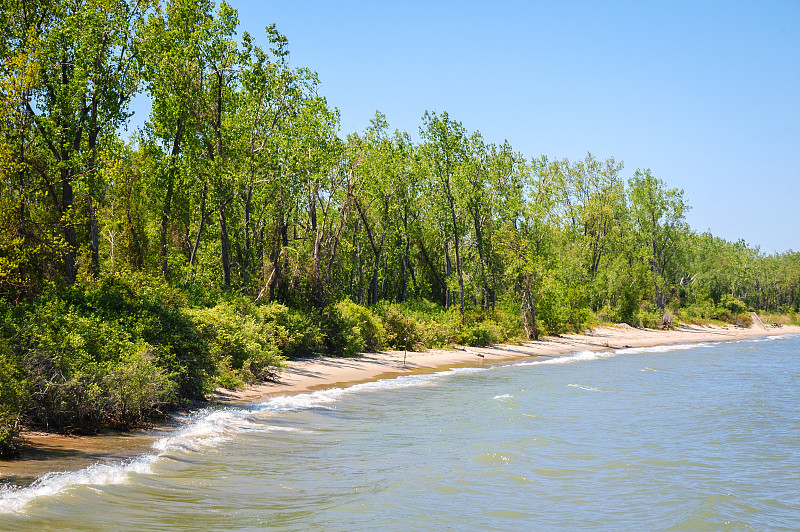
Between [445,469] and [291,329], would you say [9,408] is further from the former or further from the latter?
[291,329]

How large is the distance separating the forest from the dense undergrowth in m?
0.05

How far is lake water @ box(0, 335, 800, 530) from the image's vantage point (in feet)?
30.4

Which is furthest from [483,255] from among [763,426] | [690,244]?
[690,244]

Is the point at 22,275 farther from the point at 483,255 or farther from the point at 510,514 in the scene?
the point at 483,255

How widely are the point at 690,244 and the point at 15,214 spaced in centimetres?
8322

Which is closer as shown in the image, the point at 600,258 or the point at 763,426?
the point at 763,426

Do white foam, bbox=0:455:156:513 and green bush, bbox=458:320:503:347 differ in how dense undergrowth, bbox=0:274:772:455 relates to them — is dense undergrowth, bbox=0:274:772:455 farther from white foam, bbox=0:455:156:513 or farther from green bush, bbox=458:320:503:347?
green bush, bbox=458:320:503:347

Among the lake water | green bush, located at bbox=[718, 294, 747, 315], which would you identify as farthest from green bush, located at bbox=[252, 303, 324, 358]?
green bush, located at bbox=[718, 294, 747, 315]

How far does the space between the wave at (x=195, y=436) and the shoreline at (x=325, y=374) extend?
296 millimetres

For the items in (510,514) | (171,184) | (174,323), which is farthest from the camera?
(171,184)

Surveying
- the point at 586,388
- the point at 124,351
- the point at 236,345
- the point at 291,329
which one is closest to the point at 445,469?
the point at 124,351

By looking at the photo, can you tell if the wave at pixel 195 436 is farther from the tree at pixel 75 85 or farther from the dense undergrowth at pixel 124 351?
the tree at pixel 75 85

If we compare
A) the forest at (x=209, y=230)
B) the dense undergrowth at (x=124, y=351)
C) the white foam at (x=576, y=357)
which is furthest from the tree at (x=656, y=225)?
the dense undergrowth at (x=124, y=351)

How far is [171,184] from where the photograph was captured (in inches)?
1157
